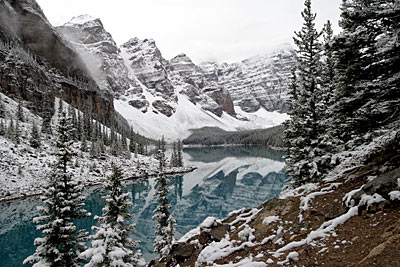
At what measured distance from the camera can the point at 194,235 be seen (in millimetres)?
11008

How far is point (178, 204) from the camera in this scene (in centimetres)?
4966

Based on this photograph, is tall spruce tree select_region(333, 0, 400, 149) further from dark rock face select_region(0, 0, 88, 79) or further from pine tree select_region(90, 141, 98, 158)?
dark rock face select_region(0, 0, 88, 79)

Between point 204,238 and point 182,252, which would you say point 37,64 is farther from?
point 204,238

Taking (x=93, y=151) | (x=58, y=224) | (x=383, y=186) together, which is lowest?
(x=58, y=224)

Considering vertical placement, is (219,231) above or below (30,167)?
above

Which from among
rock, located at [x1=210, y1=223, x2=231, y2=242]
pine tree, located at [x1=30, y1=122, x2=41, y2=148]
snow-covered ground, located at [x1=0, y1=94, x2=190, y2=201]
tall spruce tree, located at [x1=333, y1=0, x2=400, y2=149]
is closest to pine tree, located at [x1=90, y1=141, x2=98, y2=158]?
snow-covered ground, located at [x1=0, y1=94, x2=190, y2=201]

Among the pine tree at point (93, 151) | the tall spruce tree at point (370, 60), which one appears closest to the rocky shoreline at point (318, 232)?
the tall spruce tree at point (370, 60)

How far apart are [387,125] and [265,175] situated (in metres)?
70.2

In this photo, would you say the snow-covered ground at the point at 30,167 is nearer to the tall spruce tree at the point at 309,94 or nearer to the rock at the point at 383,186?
the tall spruce tree at the point at 309,94

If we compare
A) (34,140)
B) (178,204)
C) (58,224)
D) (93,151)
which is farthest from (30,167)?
(58,224)

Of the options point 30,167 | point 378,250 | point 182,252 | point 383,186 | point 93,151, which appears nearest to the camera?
point 378,250

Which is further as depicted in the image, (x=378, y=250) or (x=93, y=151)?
(x=93, y=151)

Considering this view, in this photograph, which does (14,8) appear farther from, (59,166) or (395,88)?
(395,88)

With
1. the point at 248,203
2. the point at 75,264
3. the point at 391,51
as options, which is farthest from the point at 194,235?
the point at 248,203
